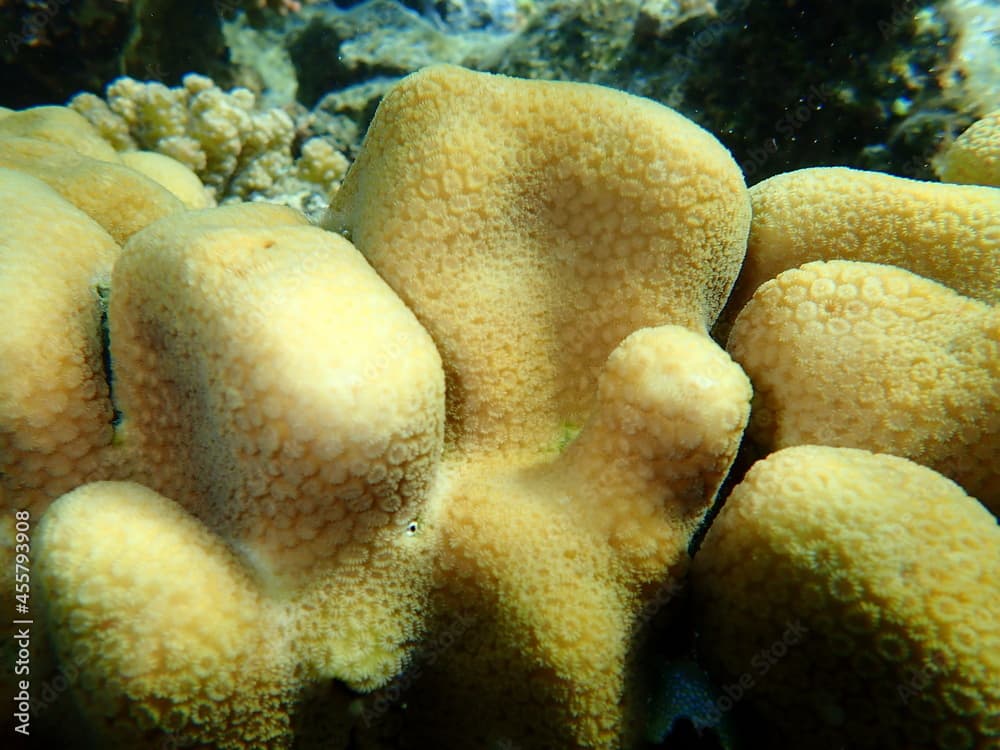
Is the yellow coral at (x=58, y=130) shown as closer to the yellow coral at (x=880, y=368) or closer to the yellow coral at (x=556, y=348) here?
the yellow coral at (x=556, y=348)

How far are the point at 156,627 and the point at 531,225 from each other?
1.23 m

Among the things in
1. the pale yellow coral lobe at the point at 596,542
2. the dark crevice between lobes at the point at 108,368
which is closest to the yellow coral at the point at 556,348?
the pale yellow coral lobe at the point at 596,542

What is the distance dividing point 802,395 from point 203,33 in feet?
20.7

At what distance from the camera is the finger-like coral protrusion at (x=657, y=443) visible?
1.29 metres

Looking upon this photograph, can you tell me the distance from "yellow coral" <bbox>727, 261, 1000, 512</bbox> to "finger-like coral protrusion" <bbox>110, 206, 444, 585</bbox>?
896 mm

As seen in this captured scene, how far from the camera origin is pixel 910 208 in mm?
1623

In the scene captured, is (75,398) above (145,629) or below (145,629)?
above

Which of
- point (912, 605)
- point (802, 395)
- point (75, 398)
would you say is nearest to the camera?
point (912, 605)

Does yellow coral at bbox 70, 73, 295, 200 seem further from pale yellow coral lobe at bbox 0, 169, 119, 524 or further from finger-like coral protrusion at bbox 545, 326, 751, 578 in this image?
finger-like coral protrusion at bbox 545, 326, 751, 578

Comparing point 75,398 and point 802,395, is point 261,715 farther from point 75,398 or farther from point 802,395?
point 802,395

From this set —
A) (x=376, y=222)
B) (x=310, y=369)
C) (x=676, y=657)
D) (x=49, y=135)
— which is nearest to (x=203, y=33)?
(x=49, y=135)

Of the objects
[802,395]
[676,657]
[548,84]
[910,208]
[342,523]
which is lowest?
[676,657]

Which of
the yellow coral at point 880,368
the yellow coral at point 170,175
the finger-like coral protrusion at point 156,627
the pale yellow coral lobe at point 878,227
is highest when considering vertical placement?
the pale yellow coral lobe at point 878,227

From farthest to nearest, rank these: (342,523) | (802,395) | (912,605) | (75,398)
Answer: (802,395), (75,398), (342,523), (912,605)
